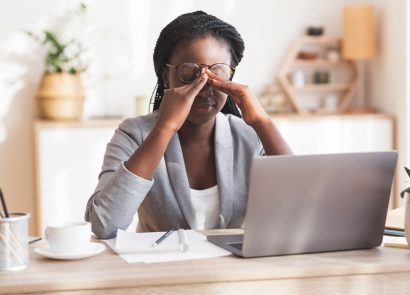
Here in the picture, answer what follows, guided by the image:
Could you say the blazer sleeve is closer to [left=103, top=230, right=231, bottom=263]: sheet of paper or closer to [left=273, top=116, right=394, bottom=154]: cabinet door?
[left=103, top=230, right=231, bottom=263]: sheet of paper

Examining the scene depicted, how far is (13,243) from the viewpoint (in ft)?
4.53

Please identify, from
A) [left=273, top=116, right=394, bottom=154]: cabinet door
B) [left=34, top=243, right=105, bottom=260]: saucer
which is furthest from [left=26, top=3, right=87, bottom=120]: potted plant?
[left=34, top=243, right=105, bottom=260]: saucer

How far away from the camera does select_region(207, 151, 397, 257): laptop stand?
143 cm

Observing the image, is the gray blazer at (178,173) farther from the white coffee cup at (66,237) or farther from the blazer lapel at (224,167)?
the white coffee cup at (66,237)

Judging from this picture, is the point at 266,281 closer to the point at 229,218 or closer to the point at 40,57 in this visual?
the point at 229,218

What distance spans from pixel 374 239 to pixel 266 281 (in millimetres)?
327

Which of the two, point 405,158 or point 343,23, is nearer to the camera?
point 405,158

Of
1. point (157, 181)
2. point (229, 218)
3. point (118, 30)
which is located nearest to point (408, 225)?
point (229, 218)

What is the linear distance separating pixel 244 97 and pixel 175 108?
236mm

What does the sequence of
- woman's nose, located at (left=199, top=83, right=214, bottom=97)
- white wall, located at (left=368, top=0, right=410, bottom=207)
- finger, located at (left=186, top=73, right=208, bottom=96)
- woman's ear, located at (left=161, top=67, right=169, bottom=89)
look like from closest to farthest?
finger, located at (left=186, top=73, right=208, bottom=96), woman's nose, located at (left=199, top=83, right=214, bottom=97), woman's ear, located at (left=161, top=67, right=169, bottom=89), white wall, located at (left=368, top=0, right=410, bottom=207)

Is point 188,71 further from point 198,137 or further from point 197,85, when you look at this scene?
point 198,137

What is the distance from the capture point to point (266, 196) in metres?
1.43

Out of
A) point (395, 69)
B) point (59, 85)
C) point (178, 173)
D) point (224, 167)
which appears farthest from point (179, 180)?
point (395, 69)

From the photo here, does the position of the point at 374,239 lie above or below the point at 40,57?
below
